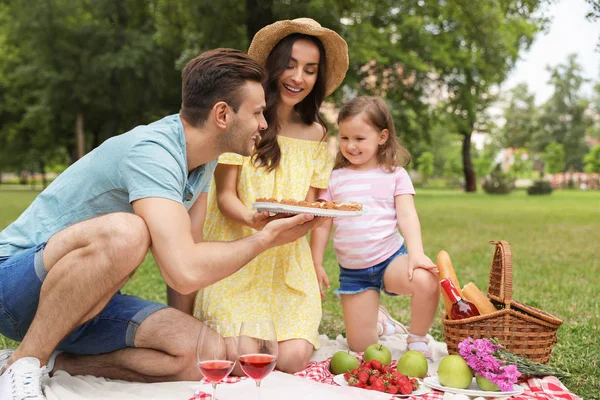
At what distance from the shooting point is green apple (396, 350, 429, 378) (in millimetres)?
3672

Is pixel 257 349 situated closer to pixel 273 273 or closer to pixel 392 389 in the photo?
pixel 392 389

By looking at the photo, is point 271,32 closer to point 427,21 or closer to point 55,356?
point 55,356

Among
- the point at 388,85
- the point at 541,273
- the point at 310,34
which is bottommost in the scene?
the point at 541,273

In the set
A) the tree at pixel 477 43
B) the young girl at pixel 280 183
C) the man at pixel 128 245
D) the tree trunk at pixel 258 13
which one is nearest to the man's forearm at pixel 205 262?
the man at pixel 128 245

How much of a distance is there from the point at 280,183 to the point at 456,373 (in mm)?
1610

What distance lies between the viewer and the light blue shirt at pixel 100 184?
3104 millimetres

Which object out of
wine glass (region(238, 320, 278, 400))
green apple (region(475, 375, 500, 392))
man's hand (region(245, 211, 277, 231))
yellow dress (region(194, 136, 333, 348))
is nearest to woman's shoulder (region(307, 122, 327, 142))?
yellow dress (region(194, 136, 333, 348))

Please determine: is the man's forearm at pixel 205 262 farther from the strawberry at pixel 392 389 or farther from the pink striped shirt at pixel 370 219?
the pink striped shirt at pixel 370 219

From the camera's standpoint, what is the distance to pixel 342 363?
12.4 feet

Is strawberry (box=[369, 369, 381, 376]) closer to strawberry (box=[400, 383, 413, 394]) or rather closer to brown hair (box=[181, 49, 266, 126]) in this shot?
strawberry (box=[400, 383, 413, 394])

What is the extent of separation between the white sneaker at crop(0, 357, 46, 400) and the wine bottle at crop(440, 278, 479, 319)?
2.24m

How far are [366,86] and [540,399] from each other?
2205 centimetres

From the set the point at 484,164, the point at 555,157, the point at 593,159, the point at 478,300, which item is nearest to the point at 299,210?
the point at 478,300

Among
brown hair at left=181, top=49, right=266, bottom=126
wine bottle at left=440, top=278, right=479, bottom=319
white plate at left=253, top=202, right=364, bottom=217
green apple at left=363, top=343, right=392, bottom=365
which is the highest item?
brown hair at left=181, top=49, right=266, bottom=126
